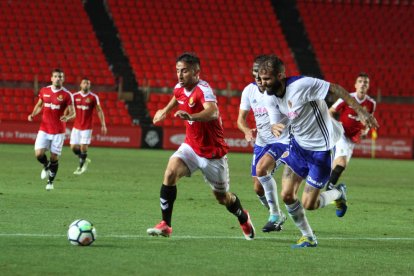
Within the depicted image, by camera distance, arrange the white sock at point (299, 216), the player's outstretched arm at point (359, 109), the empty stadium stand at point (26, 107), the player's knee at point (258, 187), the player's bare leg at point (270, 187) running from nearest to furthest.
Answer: the player's outstretched arm at point (359, 109) → the white sock at point (299, 216) → the player's bare leg at point (270, 187) → the player's knee at point (258, 187) → the empty stadium stand at point (26, 107)

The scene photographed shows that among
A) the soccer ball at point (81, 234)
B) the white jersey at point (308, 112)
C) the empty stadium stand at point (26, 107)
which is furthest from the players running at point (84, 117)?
the soccer ball at point (81, 234)

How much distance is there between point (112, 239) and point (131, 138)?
2271cm

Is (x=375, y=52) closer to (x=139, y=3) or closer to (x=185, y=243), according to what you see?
(x=139, y=3)

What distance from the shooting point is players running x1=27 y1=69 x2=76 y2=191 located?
54.4ft

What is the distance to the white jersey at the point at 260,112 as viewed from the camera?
37.4 feet

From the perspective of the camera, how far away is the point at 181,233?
1013 cm

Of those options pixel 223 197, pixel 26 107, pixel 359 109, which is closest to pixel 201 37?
pixel 26 107

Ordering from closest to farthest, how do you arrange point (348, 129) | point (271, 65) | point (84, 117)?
point (271, 65), point (348, 129), point (84, 117)

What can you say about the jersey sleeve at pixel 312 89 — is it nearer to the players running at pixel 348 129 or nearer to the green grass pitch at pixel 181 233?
the green grass pitch at pixel 181 233

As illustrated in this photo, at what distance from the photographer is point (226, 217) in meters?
12.1

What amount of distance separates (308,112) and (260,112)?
8.16 feet

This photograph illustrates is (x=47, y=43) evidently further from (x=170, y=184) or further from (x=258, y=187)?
(x=170, y=184)

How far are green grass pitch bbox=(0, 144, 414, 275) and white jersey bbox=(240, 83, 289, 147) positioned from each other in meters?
1.14

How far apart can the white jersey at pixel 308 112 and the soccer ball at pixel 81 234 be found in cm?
235
